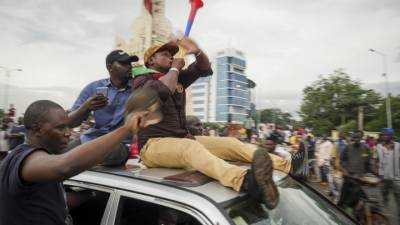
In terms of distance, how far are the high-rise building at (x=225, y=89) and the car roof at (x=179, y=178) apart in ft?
353

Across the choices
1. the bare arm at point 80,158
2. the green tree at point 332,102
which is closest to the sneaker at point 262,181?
the bare arm at point 80,158

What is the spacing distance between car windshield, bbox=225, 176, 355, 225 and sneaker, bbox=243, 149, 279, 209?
0.07 meters

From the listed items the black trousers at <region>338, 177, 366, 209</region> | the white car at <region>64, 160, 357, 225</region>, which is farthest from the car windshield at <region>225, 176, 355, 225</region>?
the black trousers at <region>338, 177, 366, 209</region>

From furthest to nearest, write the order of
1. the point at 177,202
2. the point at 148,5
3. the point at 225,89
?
the point at 225,89 → the point at 148,5 → the point at 177,202

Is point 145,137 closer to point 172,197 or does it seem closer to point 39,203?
point 172,197

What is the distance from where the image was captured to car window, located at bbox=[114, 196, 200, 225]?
1.75 meters

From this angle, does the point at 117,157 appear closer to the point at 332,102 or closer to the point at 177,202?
the point at 177,202

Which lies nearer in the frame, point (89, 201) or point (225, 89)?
point (89, 201)

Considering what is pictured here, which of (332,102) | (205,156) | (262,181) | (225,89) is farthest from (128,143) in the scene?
(225,89)

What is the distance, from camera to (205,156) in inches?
78.5

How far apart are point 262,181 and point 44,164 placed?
98 cm

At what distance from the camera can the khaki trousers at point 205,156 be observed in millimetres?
1821

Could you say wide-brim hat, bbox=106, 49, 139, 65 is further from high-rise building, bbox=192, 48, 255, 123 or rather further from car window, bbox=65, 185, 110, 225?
high-rise building, bbox=192, 48, 255, 123

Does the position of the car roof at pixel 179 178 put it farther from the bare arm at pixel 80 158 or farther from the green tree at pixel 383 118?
the green tree at pixel 383 118
